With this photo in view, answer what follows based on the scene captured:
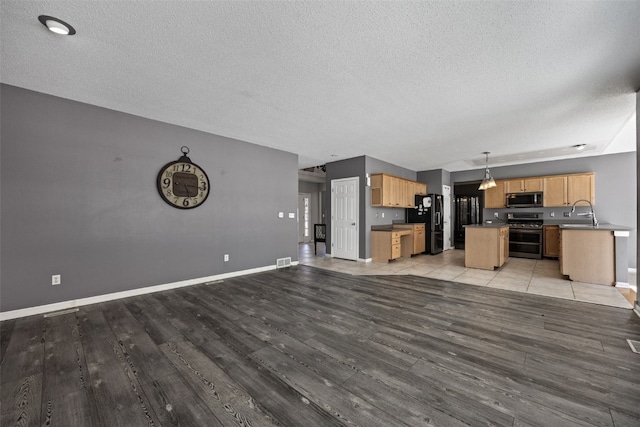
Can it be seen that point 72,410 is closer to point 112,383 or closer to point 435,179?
point 112,383

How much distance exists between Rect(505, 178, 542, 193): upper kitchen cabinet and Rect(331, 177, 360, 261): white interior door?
4486 millimetres

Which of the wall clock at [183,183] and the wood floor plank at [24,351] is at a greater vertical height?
the wall clock at [183,183]

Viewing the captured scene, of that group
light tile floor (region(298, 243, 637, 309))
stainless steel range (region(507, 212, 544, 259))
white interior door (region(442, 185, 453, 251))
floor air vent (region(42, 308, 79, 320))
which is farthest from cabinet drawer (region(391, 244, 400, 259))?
floor air vent (region(42, 308, 79, 320))

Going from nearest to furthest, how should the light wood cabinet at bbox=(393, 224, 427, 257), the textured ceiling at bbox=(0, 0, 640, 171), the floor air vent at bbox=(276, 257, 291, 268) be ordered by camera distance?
the textured ceiling at bbox=(0, 0, 640, 171) < the floor air vent at bbox=(276, 257, 291, 268) < the light wood cabinet at bbox=(393, 224, 427, 257)

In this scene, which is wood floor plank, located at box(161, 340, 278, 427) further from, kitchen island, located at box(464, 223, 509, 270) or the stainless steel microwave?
the stainless steel microwave

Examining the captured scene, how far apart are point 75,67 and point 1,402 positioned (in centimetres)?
285

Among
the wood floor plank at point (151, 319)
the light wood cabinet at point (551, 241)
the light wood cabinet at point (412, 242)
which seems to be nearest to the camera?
the wood floor plank at point (151, 319)

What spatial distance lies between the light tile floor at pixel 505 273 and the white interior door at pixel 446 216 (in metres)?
1.22

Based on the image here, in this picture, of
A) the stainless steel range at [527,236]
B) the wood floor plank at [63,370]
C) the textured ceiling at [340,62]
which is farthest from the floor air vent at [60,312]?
the stainless steel range at [527,236]

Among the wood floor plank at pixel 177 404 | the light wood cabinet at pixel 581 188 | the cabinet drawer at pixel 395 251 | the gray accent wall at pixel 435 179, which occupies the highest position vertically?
the gray accent wall at pixel 435 179

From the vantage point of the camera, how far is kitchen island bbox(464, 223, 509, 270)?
16.8 ft

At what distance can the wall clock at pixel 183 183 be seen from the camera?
3938mm

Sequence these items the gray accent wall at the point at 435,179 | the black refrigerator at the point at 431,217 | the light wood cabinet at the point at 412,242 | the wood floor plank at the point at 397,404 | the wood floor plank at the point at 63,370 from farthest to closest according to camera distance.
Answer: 1. the gray accent wall at the point at 435,179
2. the black refrigerator at the point at 431,217
3. the light wood cabinet at the point at 412,242
4. the wood floor plank at the point at 63,370
5. the wood floor plank at the point at 397,404

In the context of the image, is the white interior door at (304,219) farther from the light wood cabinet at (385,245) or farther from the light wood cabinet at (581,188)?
the light wood cabinet at (581,188)
